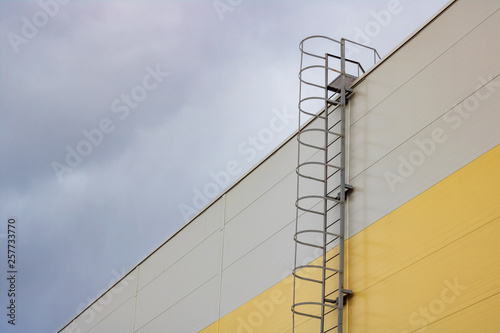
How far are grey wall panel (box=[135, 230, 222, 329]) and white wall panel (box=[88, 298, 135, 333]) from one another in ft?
1.57

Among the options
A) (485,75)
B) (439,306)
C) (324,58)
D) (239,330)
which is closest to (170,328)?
(239,330)

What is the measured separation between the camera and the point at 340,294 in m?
13.4

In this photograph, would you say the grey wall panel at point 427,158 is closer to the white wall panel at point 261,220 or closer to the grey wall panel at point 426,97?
the grey wall panel at point 426,97

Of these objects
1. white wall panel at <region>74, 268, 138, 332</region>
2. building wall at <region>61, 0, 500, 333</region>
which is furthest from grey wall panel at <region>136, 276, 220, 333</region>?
white wall panel at <region>74, 268, 138, 332</region>

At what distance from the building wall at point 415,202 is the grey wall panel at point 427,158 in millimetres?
19

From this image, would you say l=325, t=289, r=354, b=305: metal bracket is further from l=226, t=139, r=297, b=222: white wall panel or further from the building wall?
l=226, t=139, r=297, b=222: white wall panel

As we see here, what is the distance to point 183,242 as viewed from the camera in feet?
68.7

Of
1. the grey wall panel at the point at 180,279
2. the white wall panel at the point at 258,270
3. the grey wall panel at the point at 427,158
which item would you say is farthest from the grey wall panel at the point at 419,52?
the grey wall panel at the point at 180,279

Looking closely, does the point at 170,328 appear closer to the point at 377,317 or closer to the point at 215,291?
the point at 215,291

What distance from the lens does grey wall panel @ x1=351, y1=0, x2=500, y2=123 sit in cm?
1250

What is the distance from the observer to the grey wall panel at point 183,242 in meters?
19.5

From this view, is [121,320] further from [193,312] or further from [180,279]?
[193,312]

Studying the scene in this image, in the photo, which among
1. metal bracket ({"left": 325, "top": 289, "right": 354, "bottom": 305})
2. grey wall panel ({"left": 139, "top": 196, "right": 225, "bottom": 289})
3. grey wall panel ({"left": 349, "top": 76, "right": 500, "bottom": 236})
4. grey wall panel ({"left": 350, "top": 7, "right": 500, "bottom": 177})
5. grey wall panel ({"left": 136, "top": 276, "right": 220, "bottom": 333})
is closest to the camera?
grey wall panel ({"left": 349, "top": 76, "right": 500, "bottom": 236})

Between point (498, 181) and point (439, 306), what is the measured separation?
2.03 metres
